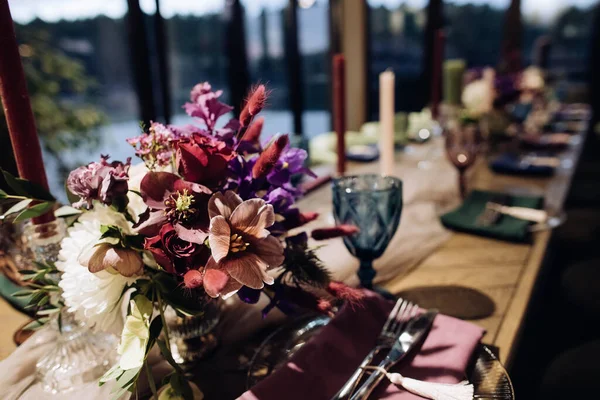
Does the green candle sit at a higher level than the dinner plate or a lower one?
higher

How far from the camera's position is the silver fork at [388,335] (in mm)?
566

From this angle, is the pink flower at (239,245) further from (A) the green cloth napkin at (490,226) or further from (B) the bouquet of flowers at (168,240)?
(A) the green cloth napkin at (490,226)

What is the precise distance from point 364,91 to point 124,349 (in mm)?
4552

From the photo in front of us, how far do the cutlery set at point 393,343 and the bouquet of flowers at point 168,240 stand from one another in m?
0.11

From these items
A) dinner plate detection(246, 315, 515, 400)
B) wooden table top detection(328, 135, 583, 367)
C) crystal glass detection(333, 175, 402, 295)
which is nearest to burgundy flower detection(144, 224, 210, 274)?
dinner plate detection(246, 315, 515, 400)

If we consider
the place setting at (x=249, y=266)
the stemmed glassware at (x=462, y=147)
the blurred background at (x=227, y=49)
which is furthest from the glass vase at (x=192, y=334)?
the blurred background at (x=227, y=49)

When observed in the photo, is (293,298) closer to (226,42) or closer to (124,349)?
(124,349)

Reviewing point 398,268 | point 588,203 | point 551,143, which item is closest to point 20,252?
point 398,268

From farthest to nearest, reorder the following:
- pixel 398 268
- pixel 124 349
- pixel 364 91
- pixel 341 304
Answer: pixel 364 91 → pixel 398 268 → pixel 341 304 → pixel 124 349

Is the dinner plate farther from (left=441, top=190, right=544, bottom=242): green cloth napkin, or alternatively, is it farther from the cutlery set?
(left=441, top=190, right=544, bottom=242): green cloth napkin

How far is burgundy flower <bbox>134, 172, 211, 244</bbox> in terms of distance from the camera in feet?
1.63

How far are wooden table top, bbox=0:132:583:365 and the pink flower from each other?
41cm

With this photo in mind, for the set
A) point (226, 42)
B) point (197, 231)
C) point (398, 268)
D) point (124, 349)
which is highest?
point (226, 42)

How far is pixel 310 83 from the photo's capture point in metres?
5.03
